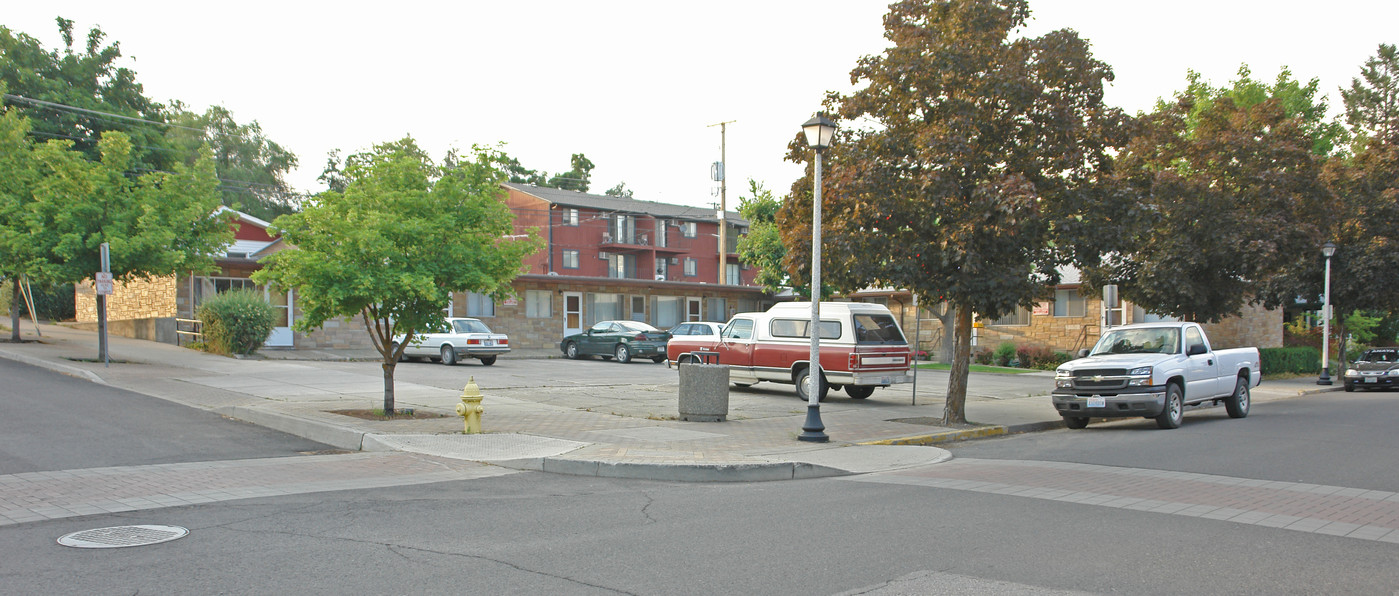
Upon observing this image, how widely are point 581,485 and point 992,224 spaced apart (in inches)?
327

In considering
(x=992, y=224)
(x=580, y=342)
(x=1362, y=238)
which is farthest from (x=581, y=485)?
(x=1362, y=238)

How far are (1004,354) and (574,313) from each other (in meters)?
17.4

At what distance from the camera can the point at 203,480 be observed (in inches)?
360

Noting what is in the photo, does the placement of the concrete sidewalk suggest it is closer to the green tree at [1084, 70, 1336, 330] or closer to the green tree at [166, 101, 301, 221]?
the green tree at [1084, 70, 1336, 330]

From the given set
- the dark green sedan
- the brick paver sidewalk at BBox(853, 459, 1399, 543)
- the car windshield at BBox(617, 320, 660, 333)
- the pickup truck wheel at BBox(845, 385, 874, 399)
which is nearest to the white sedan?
A: the dark green sedan

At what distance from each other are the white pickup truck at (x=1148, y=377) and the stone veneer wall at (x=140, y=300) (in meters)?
25.4

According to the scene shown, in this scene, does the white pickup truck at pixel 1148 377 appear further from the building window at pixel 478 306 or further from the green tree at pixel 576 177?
the green tree at pixel 576 177

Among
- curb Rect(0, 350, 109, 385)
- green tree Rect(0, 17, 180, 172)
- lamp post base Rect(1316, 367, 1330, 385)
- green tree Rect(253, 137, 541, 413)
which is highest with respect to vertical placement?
green tree Rect(0, 17, 180, 172)

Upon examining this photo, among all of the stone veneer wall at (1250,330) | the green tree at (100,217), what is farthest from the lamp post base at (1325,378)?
the green tree at (100,217)

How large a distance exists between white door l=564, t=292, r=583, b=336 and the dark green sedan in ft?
17.4

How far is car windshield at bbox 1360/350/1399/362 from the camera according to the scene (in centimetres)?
2684

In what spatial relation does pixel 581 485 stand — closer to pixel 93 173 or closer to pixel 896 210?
pixel 896 210

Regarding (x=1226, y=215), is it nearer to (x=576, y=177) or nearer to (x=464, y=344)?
(x=464, y=344)

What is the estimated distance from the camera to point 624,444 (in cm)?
1200
